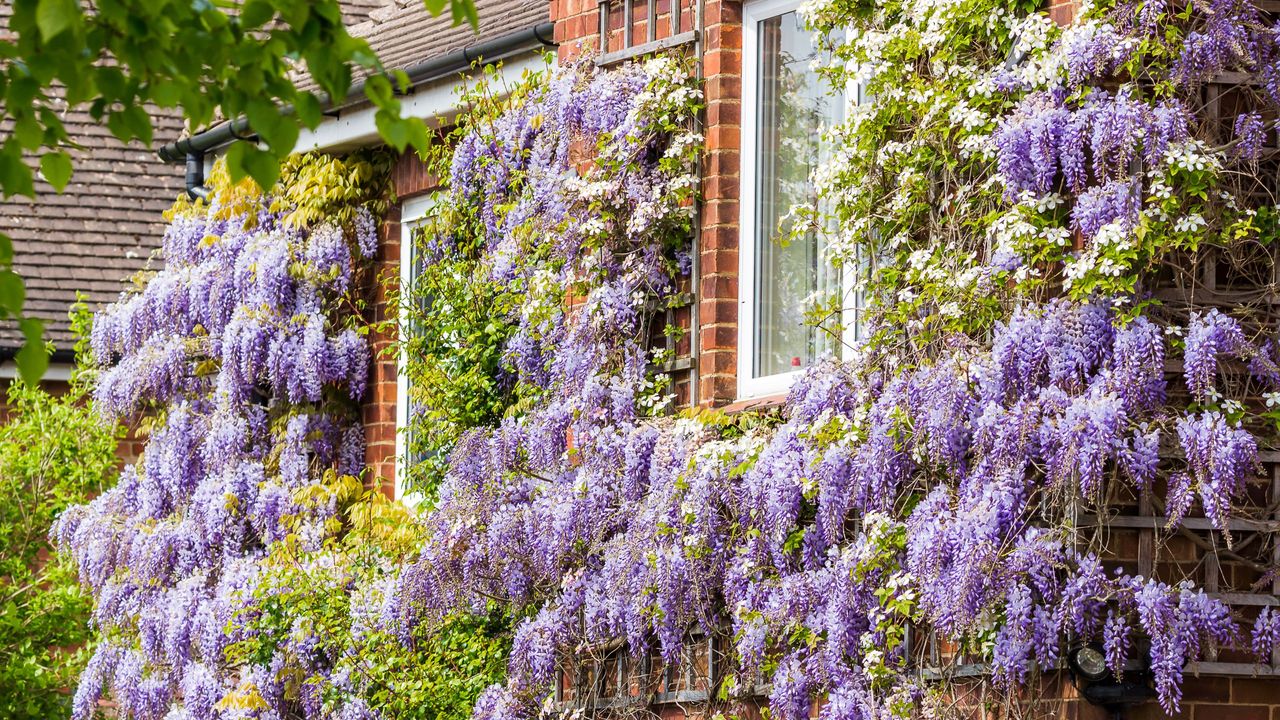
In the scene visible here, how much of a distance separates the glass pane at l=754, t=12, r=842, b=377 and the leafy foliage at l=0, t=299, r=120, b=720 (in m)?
7.25

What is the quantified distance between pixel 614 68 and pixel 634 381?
1579mm

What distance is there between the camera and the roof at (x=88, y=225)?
18.3 meters

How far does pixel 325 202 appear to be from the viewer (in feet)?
41.2

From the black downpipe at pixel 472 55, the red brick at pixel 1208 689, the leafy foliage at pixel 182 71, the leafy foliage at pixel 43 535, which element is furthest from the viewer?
the leafy foliage at pixel 43 535

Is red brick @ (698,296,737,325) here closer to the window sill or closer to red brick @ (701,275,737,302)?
red brick @ (701,275,737,302)

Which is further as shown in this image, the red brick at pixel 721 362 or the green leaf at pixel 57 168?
the red brick at pixel 721 362

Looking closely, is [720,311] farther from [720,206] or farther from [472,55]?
[472,55]

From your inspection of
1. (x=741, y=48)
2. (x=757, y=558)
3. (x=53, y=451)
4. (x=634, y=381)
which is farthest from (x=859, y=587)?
(x=53, y=451)

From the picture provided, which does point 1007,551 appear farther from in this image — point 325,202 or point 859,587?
point 325,202

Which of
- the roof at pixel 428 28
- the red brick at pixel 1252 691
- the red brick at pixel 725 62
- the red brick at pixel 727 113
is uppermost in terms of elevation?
the roof at pixel 428 28

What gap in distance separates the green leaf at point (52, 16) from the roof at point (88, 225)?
1442 cm

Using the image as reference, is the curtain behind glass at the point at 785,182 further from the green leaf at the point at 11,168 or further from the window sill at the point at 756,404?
the green leaf at the point at 11,168

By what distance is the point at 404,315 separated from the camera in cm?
1161

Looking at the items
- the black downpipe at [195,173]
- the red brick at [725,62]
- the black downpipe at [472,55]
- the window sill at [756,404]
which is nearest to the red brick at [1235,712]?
the window sill at [756,404]
